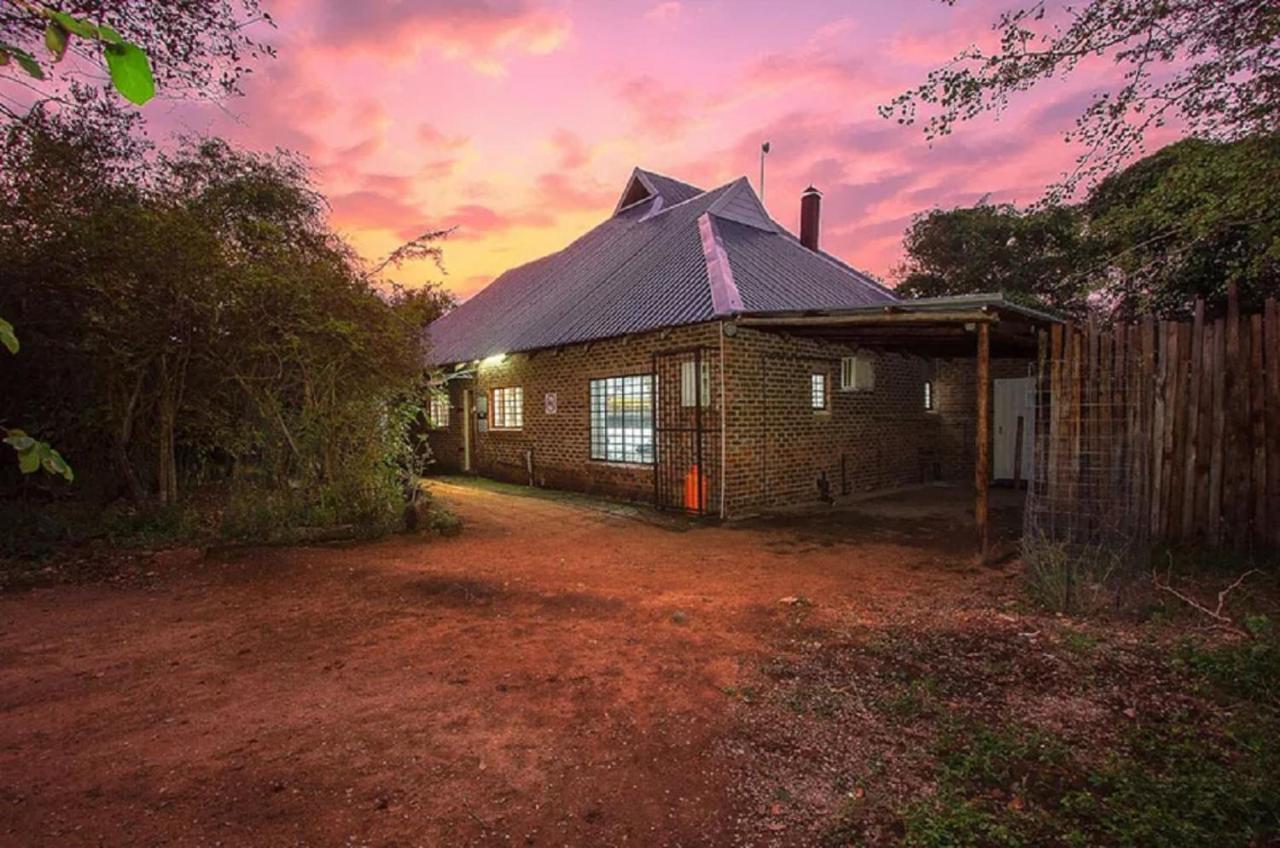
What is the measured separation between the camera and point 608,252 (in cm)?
1653

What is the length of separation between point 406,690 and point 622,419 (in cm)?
806

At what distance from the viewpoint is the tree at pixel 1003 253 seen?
18406 millimetres

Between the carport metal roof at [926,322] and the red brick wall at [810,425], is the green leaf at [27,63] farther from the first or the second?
the red brick wall at [810,425]

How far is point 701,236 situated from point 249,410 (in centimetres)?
891

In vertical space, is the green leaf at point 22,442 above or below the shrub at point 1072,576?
above

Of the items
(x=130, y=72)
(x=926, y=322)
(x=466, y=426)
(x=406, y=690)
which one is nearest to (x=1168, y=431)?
(x=926, y=322)

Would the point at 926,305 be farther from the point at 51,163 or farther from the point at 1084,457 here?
the point at 51,163

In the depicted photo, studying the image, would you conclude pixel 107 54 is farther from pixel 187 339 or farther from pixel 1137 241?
pixel 1137 241

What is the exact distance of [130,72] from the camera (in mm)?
1130

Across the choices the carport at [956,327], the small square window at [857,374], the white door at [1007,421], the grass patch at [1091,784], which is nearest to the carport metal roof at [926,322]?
the carport at [956,327]

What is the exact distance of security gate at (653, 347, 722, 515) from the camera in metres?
9.69

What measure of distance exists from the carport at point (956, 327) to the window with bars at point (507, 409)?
6908 millimetres

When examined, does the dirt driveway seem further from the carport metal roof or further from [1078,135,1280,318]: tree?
[1078,135,1280,318]: tree

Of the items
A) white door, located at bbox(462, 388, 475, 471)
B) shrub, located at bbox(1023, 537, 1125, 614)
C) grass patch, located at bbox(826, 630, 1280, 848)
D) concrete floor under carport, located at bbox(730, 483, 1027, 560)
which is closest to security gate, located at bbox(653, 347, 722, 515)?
concrete floor under carport, located at bbox(730, 483, 1027, 560)
